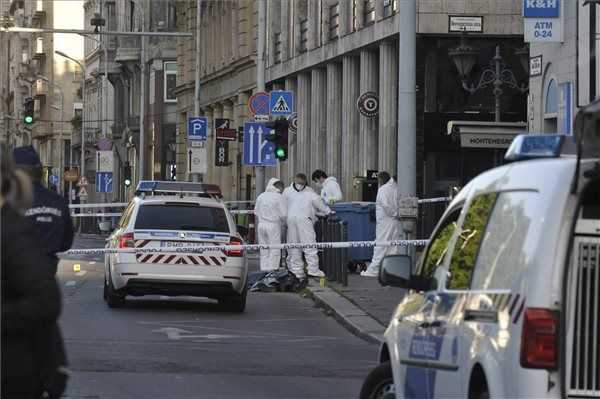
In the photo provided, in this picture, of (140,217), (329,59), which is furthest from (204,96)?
(140,217)

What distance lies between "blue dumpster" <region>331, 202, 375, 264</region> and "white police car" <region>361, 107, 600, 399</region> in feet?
72.9

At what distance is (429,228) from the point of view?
32.8 m

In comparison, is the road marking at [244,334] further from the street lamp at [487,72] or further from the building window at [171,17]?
the building window at [171,17]

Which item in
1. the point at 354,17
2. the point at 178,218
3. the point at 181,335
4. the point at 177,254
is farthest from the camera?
the point at 354,17

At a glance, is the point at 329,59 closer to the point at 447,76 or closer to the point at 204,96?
the point at 447,76

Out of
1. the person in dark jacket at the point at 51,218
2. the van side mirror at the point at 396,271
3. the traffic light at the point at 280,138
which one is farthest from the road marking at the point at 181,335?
the traffic light at the point at 280,138

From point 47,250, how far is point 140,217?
1048cm

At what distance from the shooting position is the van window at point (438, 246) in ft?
30.0

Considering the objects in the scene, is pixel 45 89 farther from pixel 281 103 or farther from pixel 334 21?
pixel 281 103

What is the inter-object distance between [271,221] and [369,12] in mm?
12668

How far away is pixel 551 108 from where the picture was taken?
2653 cm

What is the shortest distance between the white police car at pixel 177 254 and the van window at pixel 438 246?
12.0m

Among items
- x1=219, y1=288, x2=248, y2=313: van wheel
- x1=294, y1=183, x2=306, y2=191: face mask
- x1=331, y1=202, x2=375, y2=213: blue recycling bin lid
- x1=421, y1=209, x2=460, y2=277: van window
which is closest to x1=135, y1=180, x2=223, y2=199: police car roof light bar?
x1=219, y1=288, x2=248, y2=313: van wheel

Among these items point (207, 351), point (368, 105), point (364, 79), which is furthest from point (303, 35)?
point (207, 351)
